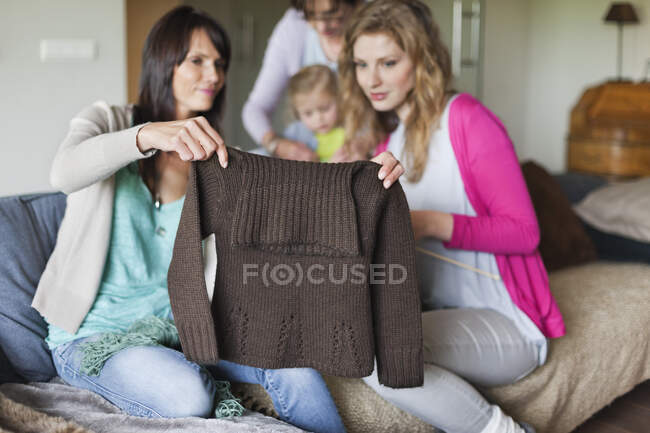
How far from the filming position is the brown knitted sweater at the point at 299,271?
1403 millimetres

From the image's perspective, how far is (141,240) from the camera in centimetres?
172

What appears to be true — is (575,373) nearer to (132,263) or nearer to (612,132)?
(132,263)

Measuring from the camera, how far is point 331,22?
257 cm

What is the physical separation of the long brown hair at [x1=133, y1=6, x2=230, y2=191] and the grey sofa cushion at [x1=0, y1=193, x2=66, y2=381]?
13.7 inches

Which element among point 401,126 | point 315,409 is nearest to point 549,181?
point 401,126

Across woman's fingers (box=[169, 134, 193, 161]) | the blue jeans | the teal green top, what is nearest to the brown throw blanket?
the blue jeans

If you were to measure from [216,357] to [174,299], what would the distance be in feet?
0.48

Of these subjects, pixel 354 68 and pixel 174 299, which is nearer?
pixel 174 299

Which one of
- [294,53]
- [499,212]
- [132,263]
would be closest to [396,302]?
[499,212]

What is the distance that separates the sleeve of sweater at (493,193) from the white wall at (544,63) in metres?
3.73

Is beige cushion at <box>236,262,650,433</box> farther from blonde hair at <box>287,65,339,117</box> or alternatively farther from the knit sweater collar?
blonde hair at <box>287,65,339,117</box>

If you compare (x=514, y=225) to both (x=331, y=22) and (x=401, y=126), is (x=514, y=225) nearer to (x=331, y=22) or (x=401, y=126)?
(x=401, y=126)

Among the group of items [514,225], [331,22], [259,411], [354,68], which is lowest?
[259,411]

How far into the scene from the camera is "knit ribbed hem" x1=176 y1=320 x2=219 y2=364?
140 centimetres
